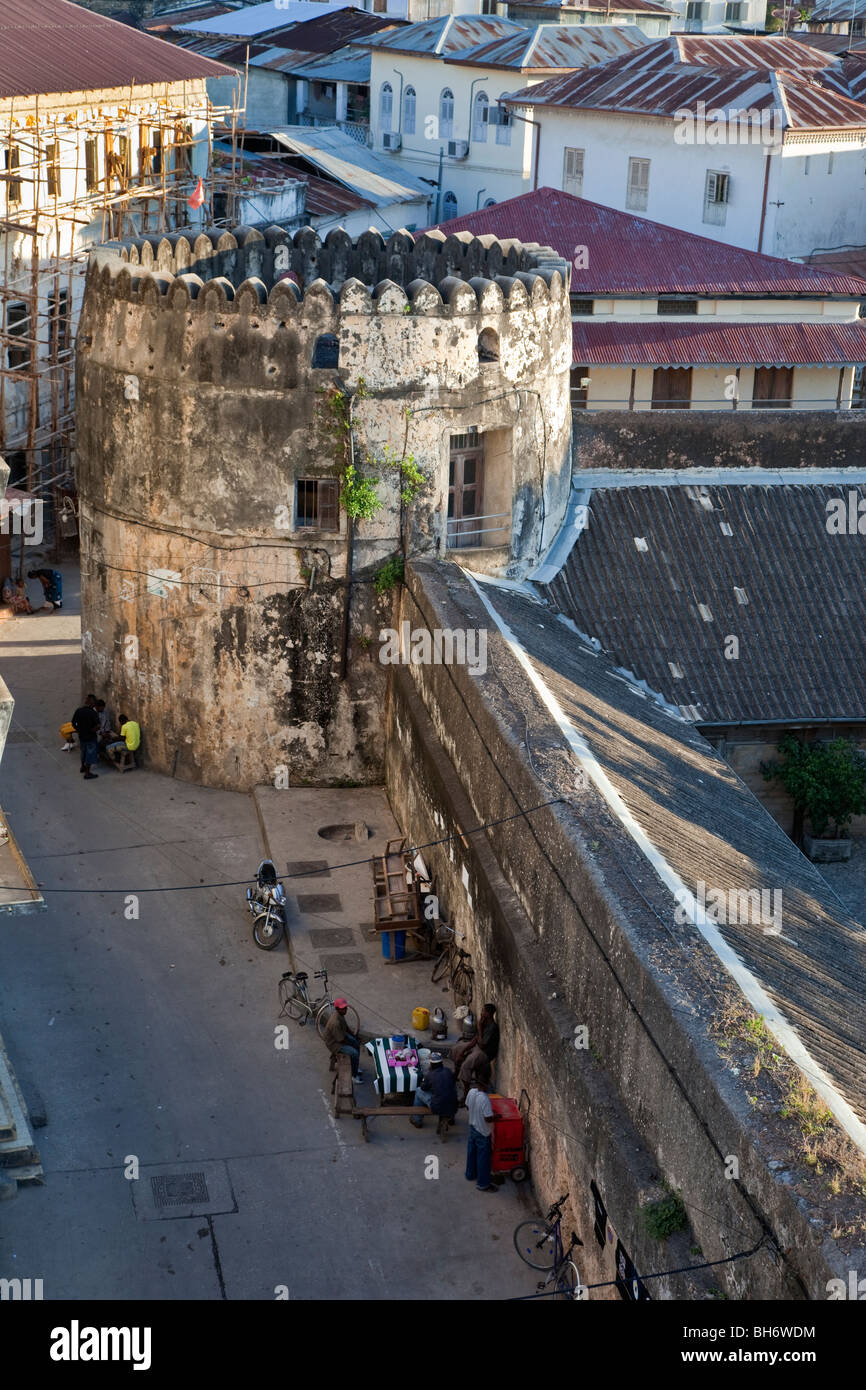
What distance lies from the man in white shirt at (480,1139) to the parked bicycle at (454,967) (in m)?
2.97

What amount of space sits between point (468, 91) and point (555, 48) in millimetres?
3340

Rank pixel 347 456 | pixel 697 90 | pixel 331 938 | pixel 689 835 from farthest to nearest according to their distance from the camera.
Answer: pixel 697 90 < pixel 347 456 < pixel 331 938 < pixel 689 835

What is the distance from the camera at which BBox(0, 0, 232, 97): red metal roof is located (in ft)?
131

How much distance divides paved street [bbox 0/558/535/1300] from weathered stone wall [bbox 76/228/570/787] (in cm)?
131

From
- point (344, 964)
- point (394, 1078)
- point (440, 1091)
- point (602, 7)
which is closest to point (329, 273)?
point (344, 964)

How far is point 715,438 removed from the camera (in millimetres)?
28969

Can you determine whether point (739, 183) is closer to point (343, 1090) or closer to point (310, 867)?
point (310, 867)

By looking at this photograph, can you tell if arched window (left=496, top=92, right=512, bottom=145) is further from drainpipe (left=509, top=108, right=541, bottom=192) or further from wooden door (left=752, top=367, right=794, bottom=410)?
wooden door (left=752, top=367, right=794, bottom=410)

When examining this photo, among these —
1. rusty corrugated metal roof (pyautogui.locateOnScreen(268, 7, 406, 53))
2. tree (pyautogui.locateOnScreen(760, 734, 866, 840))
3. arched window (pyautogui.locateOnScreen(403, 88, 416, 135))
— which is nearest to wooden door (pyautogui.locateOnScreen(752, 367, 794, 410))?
tree (pyautogui.locateOnScreen(760, 734, 866, 840))

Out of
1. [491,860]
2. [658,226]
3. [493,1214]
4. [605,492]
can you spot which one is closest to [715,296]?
[658,226]

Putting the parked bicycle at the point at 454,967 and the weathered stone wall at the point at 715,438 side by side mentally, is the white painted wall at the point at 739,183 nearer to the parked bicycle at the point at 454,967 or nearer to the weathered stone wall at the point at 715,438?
the weathered stone wall at the point at 715,438

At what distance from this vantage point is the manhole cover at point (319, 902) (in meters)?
23.5

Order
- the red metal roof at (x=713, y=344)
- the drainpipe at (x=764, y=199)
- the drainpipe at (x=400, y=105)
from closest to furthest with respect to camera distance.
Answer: the red metal roof at (x=713, y=344) < the drainpipe at (x=764, y=199) < the drainpipe at (x=400, y=105)

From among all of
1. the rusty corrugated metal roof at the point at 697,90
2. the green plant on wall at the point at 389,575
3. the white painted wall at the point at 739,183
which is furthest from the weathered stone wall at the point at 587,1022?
the rusty corrugated metal roof at the point at 697,90
